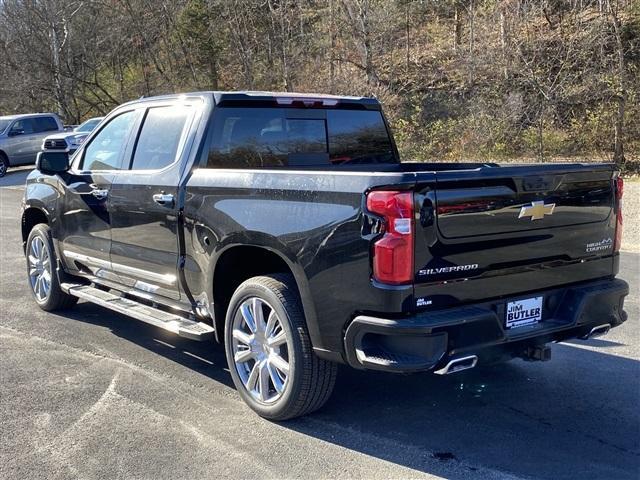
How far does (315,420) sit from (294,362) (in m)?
0.51

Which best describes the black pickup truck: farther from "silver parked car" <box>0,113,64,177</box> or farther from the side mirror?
"silver parked car" <box>0,113,64,177</box>

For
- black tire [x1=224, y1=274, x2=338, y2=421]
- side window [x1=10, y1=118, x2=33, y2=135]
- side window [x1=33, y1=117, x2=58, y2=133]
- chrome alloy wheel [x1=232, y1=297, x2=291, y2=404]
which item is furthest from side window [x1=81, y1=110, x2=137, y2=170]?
side window [x1=33, y1=117, x2=58, y2=133]

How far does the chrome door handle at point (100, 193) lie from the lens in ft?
18.4

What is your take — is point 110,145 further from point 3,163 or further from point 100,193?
point 3,163

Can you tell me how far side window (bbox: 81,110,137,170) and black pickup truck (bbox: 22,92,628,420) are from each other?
26mm

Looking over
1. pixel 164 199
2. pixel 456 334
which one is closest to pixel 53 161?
pixel 164 199

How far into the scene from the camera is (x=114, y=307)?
214 inches

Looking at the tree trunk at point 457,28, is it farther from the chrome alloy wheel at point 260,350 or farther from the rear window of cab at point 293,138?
the chrome alloy wheel at point 260,350

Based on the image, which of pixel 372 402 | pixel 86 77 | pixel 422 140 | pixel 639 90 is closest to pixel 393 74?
pixel 422 140

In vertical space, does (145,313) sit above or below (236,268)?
below

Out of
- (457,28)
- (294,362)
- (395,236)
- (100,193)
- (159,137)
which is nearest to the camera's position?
(395,236)

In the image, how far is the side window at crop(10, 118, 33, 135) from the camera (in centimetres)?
2503

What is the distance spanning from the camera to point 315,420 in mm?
4246

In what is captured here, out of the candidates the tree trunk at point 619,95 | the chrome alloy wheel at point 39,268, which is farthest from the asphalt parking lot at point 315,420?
the tree trunk at point 619,95
